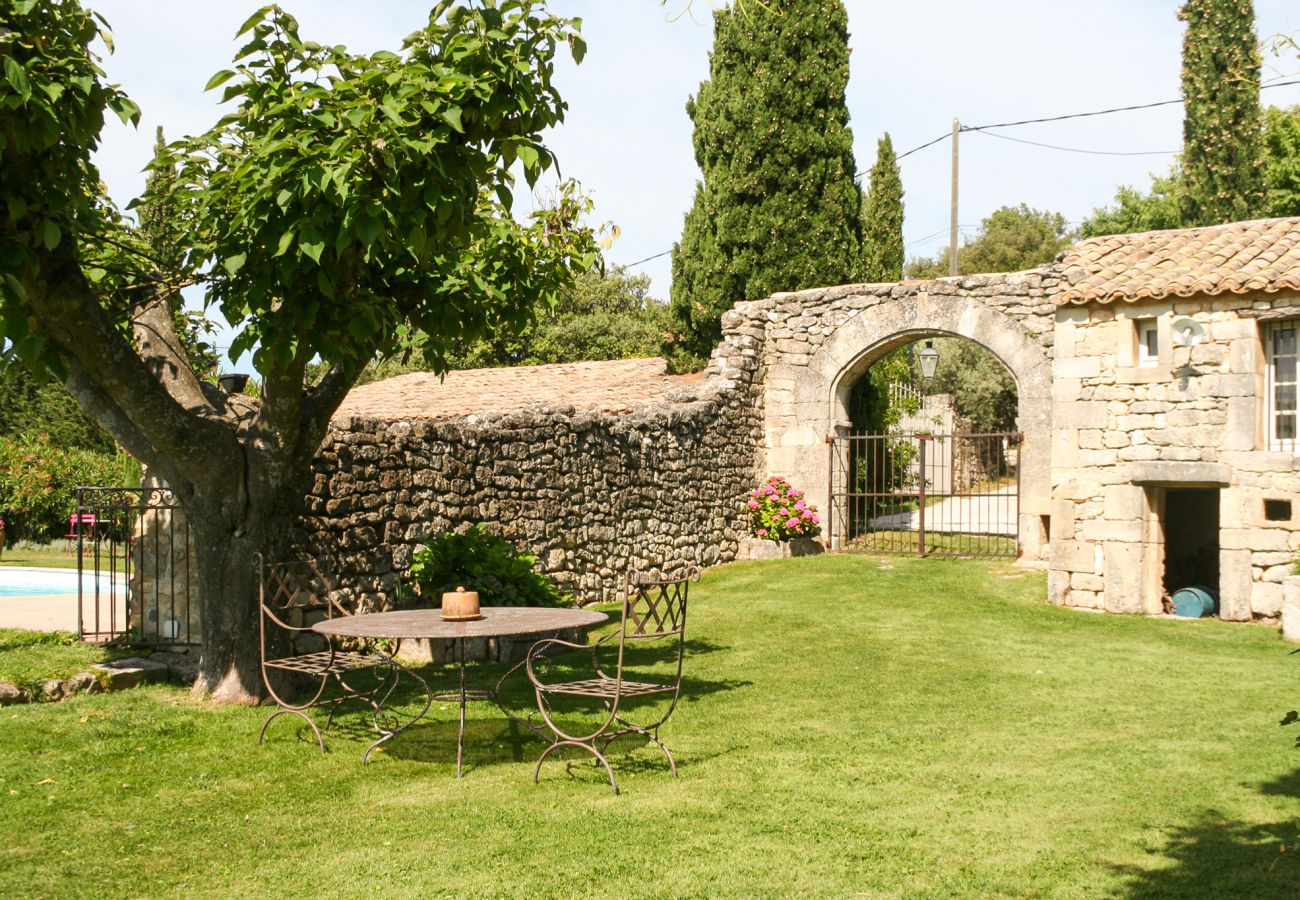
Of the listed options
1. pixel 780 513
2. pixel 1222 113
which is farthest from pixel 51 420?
pixel 1222 113

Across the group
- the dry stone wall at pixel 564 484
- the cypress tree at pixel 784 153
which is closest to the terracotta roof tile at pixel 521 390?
the dry stone wall at pixel 564 484

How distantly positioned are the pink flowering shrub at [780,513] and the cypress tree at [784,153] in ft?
10.4

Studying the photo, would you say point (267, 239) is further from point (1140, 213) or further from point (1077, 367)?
point (1140, 213)

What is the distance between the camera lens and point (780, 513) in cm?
1535

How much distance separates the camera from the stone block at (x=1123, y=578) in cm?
1144

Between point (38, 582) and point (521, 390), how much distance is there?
24.3 feet

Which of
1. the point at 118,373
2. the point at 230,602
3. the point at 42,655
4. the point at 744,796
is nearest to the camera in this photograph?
the point at 744,796

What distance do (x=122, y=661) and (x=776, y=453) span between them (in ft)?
31.4

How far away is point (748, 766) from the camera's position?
6.06 meters

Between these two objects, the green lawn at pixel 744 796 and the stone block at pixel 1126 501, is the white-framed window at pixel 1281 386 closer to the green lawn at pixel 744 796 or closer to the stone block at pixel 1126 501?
the stone block at pixel 1126 501

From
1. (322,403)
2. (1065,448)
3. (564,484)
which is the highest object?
(322,403)

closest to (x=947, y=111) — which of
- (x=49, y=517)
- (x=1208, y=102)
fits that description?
(x=1208, y=102)

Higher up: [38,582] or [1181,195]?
[1181,195]

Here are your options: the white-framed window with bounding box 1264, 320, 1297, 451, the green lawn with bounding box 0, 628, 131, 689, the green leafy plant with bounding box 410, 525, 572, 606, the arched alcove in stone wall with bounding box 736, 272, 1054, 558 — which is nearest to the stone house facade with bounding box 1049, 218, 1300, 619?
the white-framed window with bounding box 1264, 320, 1297, 451
